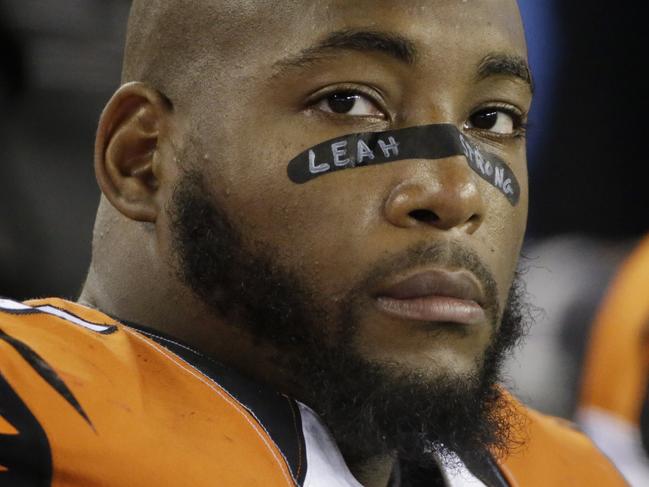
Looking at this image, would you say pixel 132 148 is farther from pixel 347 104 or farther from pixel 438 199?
pixel 438 199

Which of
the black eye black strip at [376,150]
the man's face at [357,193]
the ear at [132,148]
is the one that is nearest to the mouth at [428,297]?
the man's face at [357,193]

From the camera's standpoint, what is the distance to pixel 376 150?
168cm

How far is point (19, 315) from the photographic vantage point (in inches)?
58.9

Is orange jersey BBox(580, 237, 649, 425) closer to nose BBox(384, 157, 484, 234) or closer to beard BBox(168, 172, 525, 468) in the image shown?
beard BBox(168, 172, 525, 468)

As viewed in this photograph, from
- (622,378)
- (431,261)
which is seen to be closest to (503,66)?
(431,261)

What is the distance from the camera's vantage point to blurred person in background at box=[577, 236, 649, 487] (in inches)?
131

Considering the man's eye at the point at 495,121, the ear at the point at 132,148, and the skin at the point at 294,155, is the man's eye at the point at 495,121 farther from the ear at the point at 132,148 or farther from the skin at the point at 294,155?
the ear at the point at 132,148

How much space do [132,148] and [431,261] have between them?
53 cm

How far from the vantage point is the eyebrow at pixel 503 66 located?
1784 millimetres

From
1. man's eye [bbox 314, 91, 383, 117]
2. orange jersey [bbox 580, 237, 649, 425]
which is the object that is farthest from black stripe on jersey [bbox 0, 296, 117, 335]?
orange jersey [bbox 580, 237, 649, 425]

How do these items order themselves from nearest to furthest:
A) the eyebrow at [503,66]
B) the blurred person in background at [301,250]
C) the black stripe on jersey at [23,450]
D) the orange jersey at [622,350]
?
1. the black stripe on jersey at [23,450]
2. the blurred person in background at [301,250]
3. the eyebrow at [503,66]
4. the orange jersey at [622,350]

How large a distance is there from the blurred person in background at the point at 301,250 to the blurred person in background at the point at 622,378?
5.31 feet

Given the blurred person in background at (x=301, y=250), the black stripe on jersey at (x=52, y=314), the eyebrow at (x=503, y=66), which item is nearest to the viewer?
the black stripe on jersey at (x=52, y=314)

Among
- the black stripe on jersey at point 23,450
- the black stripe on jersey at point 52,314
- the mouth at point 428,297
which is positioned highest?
the mouth at point 428,297
